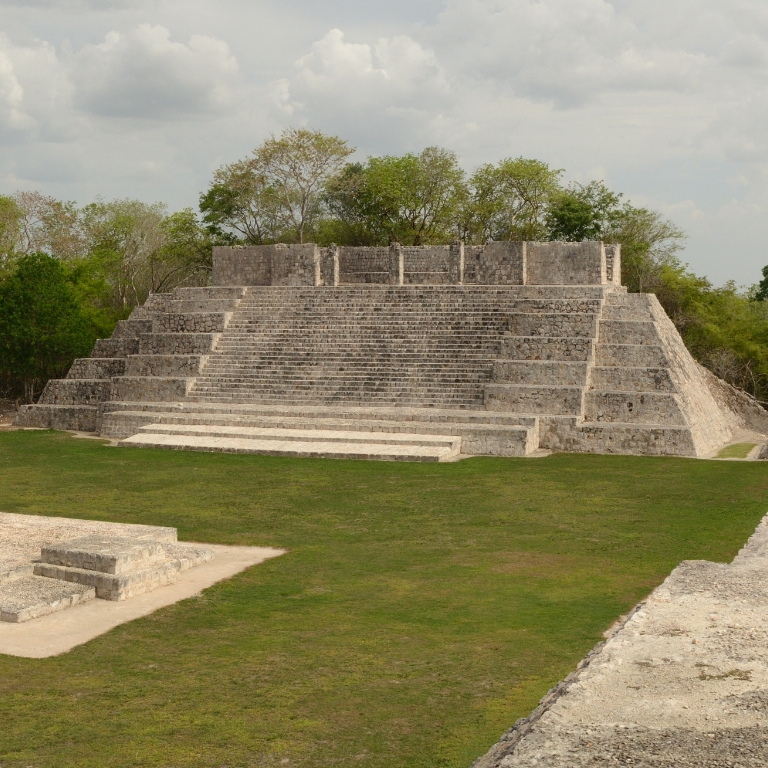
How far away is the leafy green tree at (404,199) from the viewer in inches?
1471

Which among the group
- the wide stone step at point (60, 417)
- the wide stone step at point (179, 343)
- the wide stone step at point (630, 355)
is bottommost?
the wide stone step at point (60, 417)

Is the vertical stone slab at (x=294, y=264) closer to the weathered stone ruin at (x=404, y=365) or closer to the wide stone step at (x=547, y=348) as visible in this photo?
the weathered stone ruin at (x=404, y=365)

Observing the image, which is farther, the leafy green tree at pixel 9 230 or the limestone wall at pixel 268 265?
the leafy green tree at pixel 9 230

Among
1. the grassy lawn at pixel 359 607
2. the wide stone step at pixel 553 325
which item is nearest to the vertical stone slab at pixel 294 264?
the wide stone step at pixel 553 325

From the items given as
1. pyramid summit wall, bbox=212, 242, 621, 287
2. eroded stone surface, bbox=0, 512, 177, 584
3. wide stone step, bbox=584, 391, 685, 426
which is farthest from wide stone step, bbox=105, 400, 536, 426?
eroded stone surface, bbox=0, 512, 177, 584

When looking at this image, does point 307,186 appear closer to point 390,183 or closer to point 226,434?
point 390,183

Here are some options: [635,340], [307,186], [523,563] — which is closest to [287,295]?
[635,340]

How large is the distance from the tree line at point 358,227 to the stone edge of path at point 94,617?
20.3m

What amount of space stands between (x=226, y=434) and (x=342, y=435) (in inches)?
83.5

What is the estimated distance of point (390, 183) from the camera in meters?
37.1

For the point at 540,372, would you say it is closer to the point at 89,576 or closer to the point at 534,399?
the point at 534,399

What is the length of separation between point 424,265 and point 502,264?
194 centimetres

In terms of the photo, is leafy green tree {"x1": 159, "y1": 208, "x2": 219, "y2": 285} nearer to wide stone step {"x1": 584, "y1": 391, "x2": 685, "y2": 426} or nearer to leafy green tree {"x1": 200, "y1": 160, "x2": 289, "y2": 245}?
leafy green tree {"x1": 200, "y1": 160, "x2": 289, "y2": 245}

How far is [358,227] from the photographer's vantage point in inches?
1508
